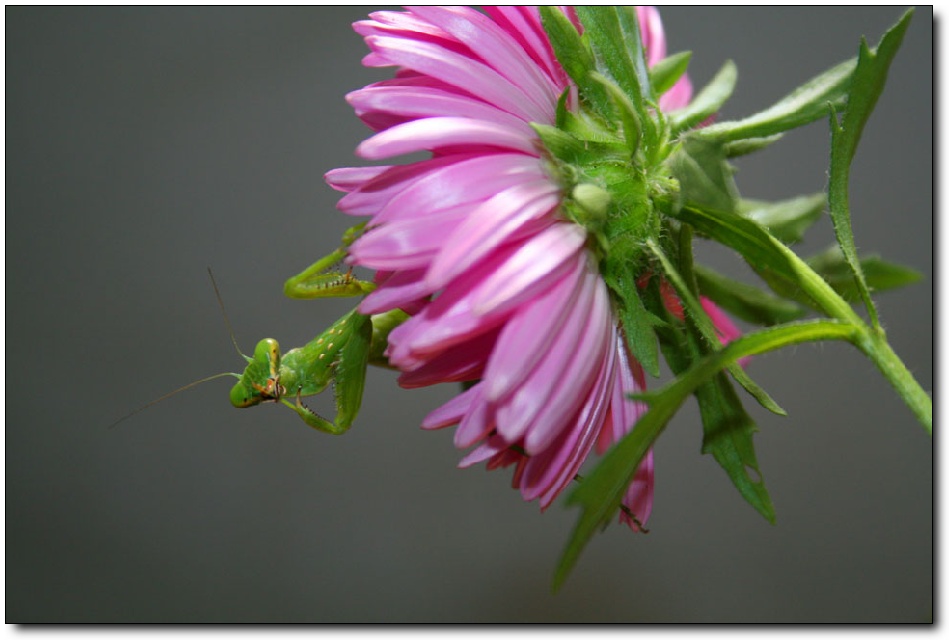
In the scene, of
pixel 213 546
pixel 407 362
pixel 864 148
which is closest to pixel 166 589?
pixel 213 546

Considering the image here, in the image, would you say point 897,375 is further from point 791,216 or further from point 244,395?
point 244,395

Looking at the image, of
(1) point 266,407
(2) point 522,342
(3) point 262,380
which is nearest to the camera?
(2) point 522,342

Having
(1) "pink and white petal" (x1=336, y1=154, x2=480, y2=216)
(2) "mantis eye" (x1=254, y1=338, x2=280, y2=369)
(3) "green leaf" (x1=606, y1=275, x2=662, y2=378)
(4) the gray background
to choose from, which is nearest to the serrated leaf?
(3) "green leaf" (x1=606, y1=275, x2=662, y2=378)

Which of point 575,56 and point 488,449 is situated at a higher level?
point 575,56

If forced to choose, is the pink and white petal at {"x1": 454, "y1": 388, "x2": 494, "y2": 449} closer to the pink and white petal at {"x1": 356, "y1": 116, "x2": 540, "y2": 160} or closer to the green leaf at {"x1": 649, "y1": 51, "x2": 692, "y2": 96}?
the pink and white petal at {"x1": 356, "y1": 116, "x2": 540, "y2": 160}

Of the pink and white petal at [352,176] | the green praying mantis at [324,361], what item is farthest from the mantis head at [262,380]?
the pink and white petal at [352,176]

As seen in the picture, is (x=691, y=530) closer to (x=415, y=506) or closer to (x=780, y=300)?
(x=415, y=506)

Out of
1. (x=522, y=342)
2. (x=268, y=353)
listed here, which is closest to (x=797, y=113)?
(x=522, y=342)
